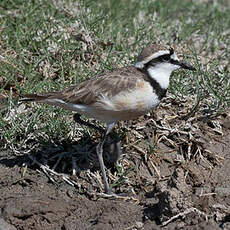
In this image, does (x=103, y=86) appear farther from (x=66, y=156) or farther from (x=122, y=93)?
(x=66, y=156)

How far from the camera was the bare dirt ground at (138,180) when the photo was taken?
3.94m

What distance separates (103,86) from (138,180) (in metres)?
0.87

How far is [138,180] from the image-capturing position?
15.0 feet

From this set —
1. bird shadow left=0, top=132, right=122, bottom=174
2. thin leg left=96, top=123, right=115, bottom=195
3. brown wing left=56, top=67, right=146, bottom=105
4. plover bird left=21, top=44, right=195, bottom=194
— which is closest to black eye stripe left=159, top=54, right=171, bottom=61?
plover bird left=21, top=44, right=195, bottom=194

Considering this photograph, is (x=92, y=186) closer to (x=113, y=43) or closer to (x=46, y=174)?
(x=46, y=174)

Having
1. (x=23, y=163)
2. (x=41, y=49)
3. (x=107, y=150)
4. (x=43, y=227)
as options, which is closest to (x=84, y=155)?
(x=107, y=150)

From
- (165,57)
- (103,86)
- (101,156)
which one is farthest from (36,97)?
(165,57)

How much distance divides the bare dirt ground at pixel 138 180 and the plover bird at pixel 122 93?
255 mm

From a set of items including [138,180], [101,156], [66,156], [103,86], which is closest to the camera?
[103,86]

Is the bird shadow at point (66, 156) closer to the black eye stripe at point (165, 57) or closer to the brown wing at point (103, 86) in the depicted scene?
the brown wing at point (103, 86)

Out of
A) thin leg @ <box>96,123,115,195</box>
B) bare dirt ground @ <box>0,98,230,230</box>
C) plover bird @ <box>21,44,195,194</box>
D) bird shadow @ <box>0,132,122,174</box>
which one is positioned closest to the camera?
bare dirt ground @ <box>0,98,230,230</box>

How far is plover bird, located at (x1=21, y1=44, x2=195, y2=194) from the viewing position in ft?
13.7

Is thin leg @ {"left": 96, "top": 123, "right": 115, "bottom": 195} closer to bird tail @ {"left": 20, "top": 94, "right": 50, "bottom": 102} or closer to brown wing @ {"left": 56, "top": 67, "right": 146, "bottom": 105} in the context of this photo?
brown wing @ {"left": 56, "top": 67, "right": 146, "bottom": 105}

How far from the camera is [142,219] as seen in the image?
4.02m
